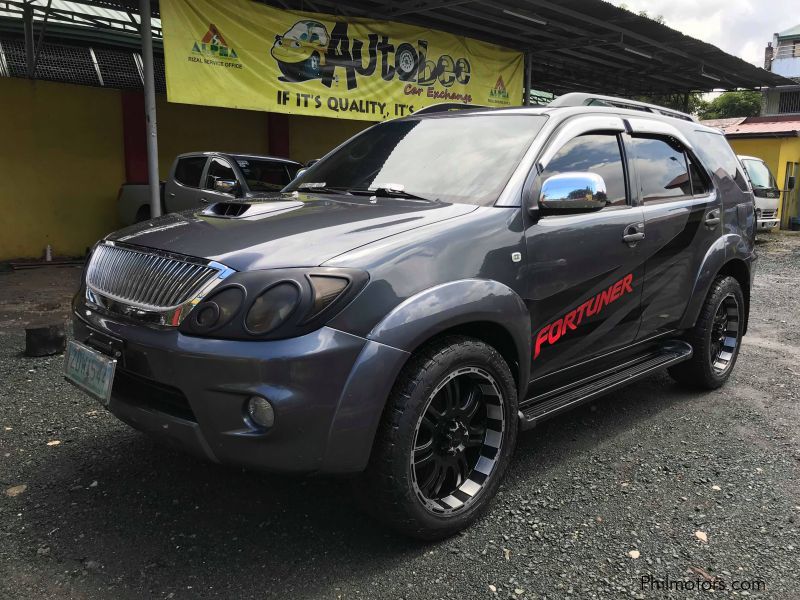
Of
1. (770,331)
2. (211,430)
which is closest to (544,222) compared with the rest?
(211,430)

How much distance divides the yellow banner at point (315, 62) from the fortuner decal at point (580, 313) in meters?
5.83

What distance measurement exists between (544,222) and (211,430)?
1691mm

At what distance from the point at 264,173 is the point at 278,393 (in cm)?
764

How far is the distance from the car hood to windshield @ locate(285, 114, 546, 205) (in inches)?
7.0

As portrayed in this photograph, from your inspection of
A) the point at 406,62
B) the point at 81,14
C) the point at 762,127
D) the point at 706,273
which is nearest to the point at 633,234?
the point at 706,273

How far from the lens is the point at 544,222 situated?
288 cm

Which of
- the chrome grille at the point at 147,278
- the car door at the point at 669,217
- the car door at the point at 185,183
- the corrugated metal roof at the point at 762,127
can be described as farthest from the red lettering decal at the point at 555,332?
the corrugated metal roof at the point at 762,127

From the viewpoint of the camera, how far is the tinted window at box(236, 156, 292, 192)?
9000mm

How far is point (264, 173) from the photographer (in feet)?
30.2

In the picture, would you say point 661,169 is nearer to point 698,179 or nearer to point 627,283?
point 698,179

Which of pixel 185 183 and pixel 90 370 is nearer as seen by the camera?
pixel 90 370

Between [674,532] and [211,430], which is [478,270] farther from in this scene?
[674,532]

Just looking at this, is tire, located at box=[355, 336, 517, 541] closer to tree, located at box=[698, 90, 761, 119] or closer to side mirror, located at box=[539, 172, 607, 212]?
side mirror, located at box=[539, 172, 607, 212]

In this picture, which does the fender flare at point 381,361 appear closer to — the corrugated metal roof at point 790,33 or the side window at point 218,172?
the side window at point 218,172
